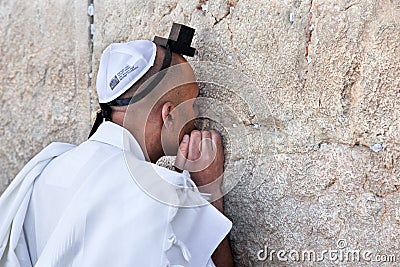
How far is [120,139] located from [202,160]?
230mm

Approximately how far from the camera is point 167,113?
1.96 metres

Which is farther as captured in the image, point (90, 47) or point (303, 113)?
point (90, 47)

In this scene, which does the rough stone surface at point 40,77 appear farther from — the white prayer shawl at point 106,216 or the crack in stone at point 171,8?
the white prayer shawl at point 106,216

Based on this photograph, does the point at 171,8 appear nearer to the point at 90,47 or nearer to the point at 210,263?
the point at 90,47

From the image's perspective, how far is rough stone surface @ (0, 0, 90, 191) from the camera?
8.59 feet

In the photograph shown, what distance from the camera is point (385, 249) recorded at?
1825mm

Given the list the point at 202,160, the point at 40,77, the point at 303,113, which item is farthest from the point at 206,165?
the point at 40,77

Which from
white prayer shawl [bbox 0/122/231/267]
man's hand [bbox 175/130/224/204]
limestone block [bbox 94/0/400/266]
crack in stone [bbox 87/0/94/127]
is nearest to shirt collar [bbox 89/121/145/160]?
white prayer shawl [bbox 0/122/231/267]

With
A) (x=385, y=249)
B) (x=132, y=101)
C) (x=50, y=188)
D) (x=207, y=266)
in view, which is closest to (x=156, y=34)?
(x=132, y=101)

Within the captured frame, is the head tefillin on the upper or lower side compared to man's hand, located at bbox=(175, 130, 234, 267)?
upper

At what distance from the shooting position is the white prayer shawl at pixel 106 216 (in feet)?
5.89

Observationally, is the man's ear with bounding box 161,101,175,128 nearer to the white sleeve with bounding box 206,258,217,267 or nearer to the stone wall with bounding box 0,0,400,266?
the stone wall with bounding box 0,0,400,266

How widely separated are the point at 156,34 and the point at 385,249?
96cm

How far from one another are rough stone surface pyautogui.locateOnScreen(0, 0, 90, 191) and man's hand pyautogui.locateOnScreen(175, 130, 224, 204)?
2.13 ft
